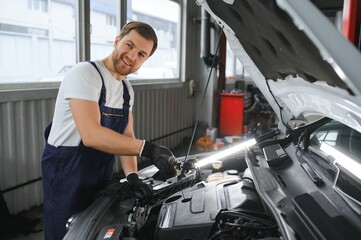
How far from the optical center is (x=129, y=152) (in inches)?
61.6

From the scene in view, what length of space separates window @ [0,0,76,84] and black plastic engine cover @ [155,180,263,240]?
2101 millimetres

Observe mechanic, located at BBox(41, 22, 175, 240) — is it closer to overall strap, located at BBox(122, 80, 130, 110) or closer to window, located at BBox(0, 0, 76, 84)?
overall strap, located at BBox(122, 80, 130, 110)

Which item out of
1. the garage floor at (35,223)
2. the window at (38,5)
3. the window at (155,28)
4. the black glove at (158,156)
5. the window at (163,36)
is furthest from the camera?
the window at (163,36)

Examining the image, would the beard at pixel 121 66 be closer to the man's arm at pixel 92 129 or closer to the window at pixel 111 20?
the man's arm at pixel 92 129

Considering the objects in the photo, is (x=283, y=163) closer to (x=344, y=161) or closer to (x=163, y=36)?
(x=344, y=161)

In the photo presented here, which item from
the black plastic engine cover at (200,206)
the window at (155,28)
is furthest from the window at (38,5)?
the black plastic engine cover at (200,206)

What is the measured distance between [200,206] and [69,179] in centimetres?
67

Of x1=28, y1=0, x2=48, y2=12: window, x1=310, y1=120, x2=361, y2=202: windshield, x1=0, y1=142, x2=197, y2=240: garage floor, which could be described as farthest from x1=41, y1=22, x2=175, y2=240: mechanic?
x1=28, y1=0, x2=48, y2=12: window

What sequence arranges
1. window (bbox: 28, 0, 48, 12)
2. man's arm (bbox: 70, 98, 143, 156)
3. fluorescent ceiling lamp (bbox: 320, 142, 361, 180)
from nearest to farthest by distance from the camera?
1. fluorescent ceiling lamp (bbox: 320, 142, 361, 180)
2. man's arm (bbox: 70, 98, 143, 156)
3. window (bbox: 28, 0, 48, 12)

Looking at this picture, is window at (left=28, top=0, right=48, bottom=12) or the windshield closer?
the windshield

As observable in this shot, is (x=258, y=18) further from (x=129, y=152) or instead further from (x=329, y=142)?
(x=129, y=152)

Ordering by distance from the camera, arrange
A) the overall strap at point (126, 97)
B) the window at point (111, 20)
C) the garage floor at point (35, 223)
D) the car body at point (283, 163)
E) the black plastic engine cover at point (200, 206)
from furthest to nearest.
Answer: the window at point (111, 20) < the garage floor at point (35, 223) < the overall strap at point (126, 97) < the black plastic engine cover at point (200, 206) < the car body at point (283, 163)

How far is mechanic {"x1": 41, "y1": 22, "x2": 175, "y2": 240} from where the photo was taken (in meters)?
1.49

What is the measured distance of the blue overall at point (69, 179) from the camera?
5.12 ft
